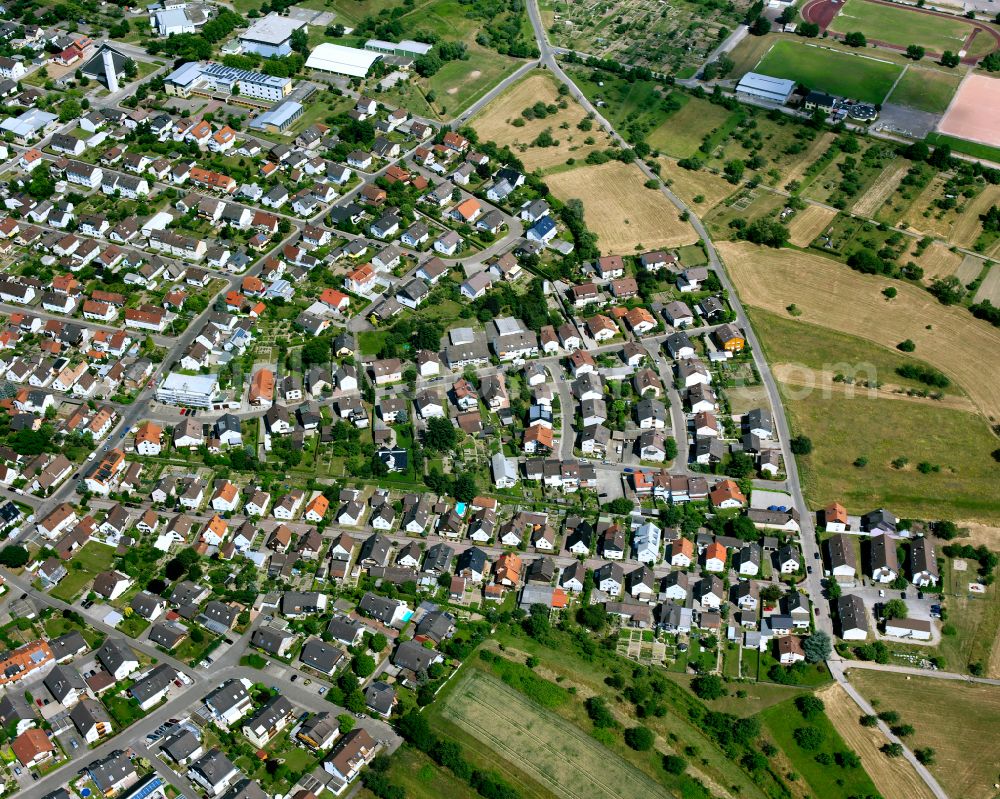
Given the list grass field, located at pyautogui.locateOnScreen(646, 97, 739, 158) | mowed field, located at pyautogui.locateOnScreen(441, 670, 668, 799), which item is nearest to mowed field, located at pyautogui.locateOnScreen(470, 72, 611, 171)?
grass field, located at pyautogui.locateOnScreen(646, 97, 739, 158)

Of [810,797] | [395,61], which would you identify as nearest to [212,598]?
[810,797]

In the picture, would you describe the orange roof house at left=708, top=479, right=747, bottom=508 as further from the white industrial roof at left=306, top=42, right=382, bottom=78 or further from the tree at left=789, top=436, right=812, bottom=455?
the white industrial roof at left=306, top=42, right=382, bottom=78

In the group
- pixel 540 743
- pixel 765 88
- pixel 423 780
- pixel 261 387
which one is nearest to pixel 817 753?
pixel 540 743

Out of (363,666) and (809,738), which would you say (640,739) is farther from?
(363,666)

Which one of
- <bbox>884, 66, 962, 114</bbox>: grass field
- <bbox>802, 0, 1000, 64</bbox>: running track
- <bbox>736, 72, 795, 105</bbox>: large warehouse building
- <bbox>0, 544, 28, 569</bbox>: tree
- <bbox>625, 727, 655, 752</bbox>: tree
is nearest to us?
<bbox>625, 727, 655, 752</bbox>: tree

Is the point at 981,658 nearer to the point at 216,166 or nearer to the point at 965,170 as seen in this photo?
the point at 965,170

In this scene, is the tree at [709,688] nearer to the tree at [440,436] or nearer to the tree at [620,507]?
the tree at [620,507]
